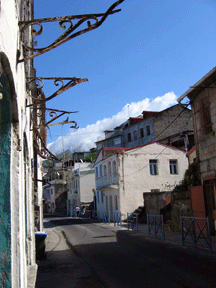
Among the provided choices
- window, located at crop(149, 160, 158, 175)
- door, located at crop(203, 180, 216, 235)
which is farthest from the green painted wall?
window, located at crop(149, 160, 158, 175)

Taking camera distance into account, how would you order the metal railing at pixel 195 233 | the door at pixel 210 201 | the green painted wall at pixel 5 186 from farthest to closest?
the door at pixel 210 201
the metal railing at pixel 195 233
the green painted wall at pixel 5 186

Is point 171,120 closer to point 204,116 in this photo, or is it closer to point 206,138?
point 204,116

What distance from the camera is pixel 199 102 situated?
50.0 feet

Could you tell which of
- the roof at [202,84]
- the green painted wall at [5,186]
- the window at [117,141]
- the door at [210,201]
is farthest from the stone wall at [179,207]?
the window at [117,141]

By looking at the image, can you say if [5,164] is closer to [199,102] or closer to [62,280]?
[62,280]

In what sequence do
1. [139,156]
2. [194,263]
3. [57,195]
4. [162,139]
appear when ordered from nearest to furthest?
[194,263]
[139,156]
[162,139]
[57,195]

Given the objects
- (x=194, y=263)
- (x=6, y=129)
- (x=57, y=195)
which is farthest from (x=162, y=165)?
(x=57, y=195)

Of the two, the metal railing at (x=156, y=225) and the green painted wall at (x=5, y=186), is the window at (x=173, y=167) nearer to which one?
the metal railing at (x=156, y=225)

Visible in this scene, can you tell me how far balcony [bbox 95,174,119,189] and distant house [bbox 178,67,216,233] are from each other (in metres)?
14.3

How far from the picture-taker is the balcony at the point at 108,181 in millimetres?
29120

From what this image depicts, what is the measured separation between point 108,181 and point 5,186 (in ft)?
93.1

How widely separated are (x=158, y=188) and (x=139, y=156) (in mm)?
3473

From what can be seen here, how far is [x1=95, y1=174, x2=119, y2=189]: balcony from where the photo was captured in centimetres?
2912

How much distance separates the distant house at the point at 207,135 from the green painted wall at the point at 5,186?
11.4 meters
